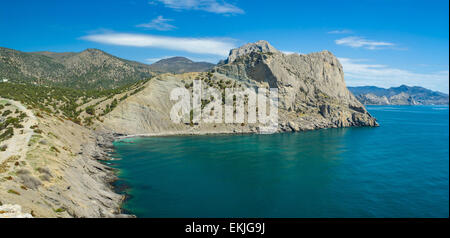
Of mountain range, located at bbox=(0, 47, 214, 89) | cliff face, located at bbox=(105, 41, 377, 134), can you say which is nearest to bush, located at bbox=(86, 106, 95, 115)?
cliff face, located at bbox=(105, 41, 377, 134)

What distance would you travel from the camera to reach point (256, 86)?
121 metres

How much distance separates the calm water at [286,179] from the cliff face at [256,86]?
16.3 m

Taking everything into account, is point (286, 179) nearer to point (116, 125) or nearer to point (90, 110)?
point (116, 125)

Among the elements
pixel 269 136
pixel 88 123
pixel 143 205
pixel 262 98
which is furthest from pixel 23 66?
pixel 143 205

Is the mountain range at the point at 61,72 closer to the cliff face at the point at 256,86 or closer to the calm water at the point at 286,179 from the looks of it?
the cliff face at the point at 256,86

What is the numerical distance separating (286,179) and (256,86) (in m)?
80.2

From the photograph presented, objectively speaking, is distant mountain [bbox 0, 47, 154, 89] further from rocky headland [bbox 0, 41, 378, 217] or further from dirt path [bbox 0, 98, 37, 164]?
dirt path [bbox 0, 98, 37, 164]

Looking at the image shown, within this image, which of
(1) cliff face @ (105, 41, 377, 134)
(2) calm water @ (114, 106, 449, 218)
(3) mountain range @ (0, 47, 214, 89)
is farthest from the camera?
(3) mountain range @ (0, 47, 214, 89)

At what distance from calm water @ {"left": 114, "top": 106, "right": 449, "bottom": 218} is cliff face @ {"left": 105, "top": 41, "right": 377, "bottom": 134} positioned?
53.5ft

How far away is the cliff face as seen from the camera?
298ft

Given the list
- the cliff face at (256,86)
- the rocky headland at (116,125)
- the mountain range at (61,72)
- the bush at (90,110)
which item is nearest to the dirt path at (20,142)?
the rocky headland at (116,125)

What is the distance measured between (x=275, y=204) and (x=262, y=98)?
84295 mm

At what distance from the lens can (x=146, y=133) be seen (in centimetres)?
8756
